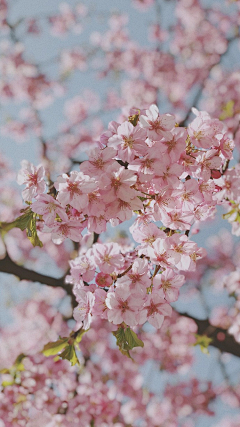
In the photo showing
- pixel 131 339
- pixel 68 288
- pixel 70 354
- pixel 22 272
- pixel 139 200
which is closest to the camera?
pixel 139 200

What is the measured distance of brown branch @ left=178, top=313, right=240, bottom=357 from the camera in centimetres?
418

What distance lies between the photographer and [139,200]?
140 cm

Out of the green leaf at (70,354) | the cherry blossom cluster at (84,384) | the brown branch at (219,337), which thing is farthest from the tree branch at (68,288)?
the green leaf at (70,354)

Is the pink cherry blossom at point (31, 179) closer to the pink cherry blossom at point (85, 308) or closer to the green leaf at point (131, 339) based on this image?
the pink cherry blossom at point (85, 308)

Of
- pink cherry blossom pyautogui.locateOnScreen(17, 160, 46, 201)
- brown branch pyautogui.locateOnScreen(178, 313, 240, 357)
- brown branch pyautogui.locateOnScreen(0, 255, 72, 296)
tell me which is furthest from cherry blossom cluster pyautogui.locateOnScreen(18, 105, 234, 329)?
brown branch pyautogui.locateOnScreen(178, 313, 240, 357)

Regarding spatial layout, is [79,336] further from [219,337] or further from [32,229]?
[219,337]

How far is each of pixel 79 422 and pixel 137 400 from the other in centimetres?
338

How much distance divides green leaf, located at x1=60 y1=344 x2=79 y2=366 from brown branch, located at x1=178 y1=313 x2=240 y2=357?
2504 mm

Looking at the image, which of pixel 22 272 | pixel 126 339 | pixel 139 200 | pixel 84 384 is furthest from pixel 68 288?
pixel 139 200

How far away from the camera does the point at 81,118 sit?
11.6m

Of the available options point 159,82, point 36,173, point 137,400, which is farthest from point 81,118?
point 36,173

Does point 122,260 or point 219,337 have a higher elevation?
point 122,260

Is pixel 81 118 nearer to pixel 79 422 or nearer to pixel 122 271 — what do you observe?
pixel 79 422

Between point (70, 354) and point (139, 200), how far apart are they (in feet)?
3.33
